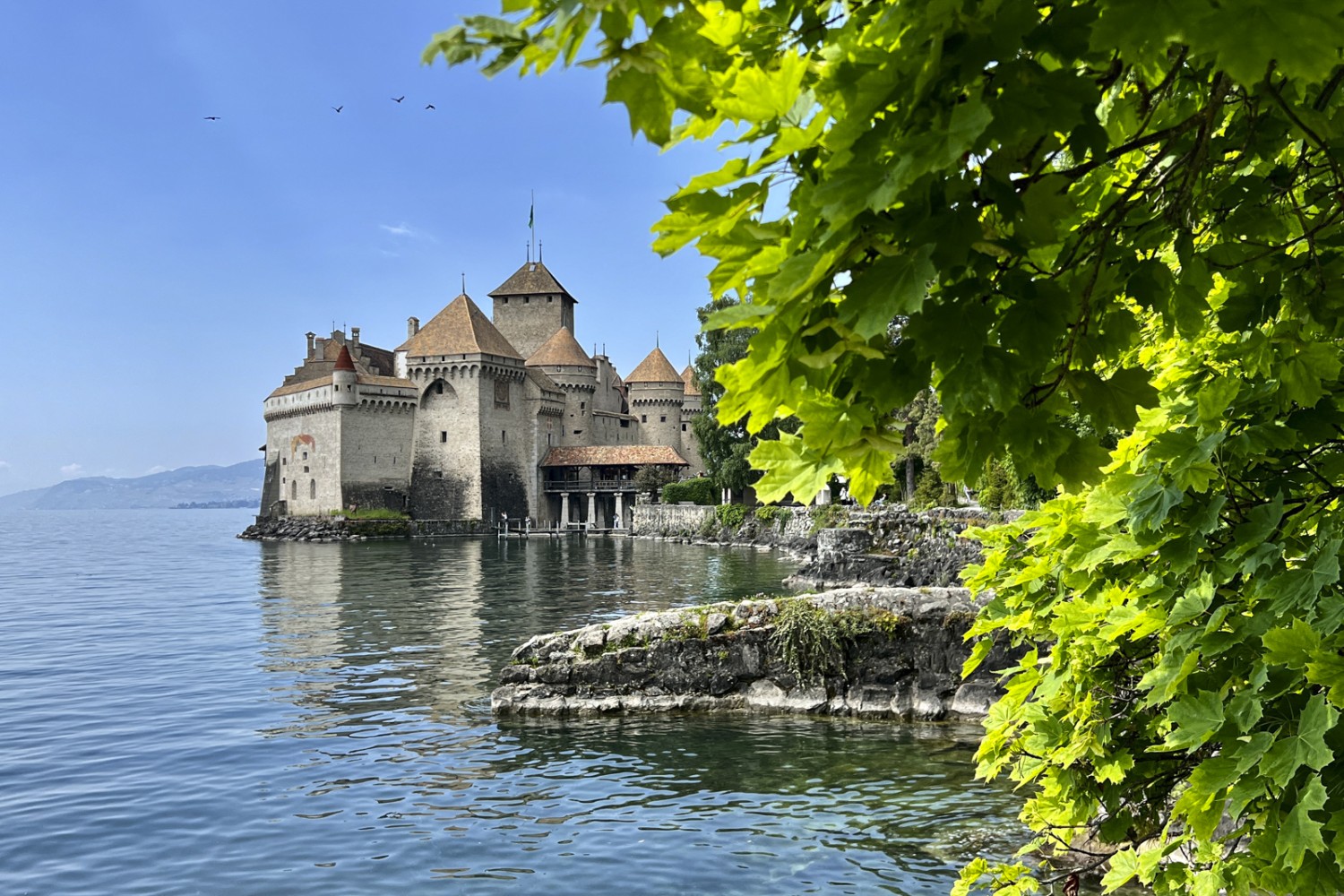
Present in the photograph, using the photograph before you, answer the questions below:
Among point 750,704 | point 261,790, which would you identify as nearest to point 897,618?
point 750,704

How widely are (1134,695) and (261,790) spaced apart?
9386 mm

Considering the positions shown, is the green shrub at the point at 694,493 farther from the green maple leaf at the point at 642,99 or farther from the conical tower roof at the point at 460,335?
the green maple leaf at the point at 642,99

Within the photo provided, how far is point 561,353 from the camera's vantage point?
2862 inches

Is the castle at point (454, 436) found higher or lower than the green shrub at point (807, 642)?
higher

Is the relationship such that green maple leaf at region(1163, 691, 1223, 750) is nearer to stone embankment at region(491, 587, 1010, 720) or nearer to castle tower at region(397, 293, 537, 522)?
stone embankment at region(491, 587, 1010, 720)

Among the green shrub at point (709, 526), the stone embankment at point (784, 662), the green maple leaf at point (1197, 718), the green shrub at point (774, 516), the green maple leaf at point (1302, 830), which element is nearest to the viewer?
the green maple leaf at point (1302, 830)

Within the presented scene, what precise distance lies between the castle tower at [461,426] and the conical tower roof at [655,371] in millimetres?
13404

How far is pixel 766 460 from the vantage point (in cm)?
180

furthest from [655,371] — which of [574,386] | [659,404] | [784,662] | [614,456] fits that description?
[784,662]

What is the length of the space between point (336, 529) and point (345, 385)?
31.2 feet

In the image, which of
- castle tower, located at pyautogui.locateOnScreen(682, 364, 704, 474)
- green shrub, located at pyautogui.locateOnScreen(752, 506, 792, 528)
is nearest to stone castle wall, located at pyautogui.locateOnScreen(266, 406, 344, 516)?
castle tower, located at pyautogui.locateOnScreen(682, 364, 704, 474)

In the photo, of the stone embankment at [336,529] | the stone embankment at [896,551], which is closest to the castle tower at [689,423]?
the stone embankment at [336,529]

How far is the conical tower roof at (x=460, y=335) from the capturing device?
63531 millimetres

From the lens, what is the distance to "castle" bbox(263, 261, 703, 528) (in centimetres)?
6300
